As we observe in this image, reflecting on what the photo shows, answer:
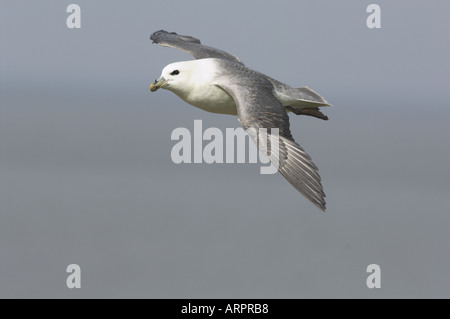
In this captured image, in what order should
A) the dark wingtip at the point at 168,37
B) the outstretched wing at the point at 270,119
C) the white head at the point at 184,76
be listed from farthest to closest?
1. the dark wingtip at the point at 168,37
2. the white head at the point at 184,76
3. the outstretched wing at the point at 270,119

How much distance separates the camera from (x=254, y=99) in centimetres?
1021

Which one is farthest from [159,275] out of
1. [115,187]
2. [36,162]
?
[36,162]

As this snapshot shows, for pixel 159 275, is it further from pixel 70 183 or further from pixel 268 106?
pixel 268 106

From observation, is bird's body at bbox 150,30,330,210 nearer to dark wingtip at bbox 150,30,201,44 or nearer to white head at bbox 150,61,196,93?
white head at bbox 150,61,196,93

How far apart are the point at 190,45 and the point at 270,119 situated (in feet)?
10.6

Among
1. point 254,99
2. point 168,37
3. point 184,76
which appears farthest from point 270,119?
point 168,37

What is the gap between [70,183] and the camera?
75562mm

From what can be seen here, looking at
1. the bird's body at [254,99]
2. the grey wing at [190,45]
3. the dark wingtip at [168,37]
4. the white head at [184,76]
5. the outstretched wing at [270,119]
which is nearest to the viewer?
the outstretched wing at [270,119]

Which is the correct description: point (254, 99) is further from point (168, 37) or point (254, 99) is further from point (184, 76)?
point (168, 37)

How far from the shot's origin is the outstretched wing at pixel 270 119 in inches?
370

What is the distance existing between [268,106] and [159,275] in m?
37.3

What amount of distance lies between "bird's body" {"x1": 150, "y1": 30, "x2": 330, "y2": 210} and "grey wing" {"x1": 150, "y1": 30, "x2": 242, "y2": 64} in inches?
53.0

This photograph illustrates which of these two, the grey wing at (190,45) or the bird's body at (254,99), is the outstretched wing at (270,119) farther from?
the grey wing at (190,45)

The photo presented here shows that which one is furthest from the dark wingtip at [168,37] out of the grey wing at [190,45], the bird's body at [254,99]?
the bird's body at [254,99]
